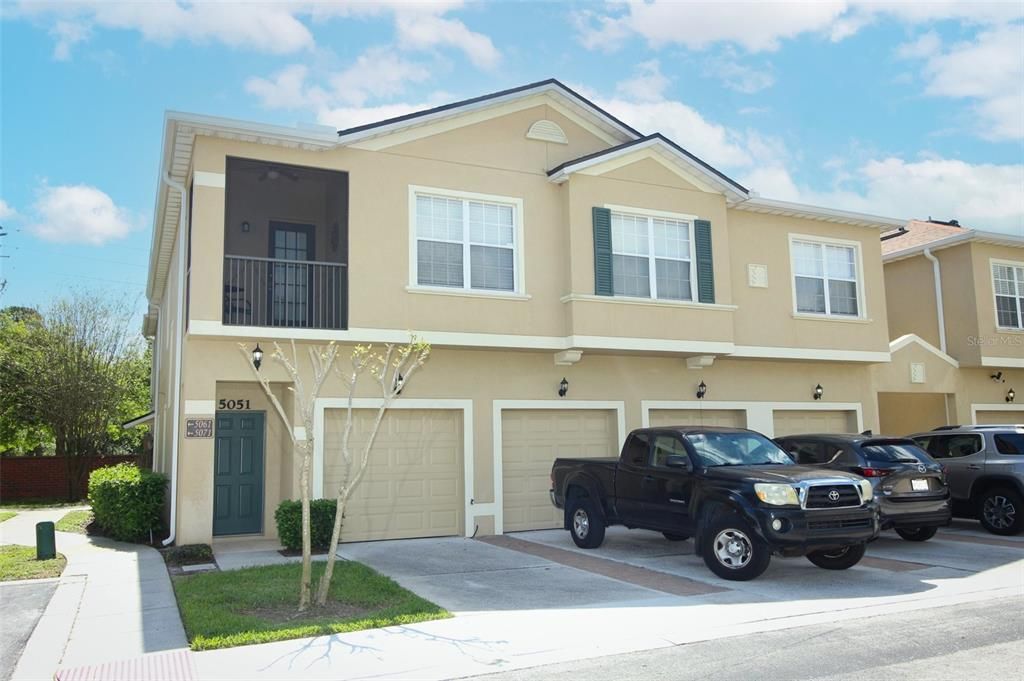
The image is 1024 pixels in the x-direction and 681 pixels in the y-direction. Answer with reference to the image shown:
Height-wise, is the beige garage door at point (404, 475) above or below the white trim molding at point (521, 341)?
below

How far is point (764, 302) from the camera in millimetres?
16688

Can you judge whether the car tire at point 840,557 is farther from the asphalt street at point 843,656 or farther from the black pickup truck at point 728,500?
the asphalt street at point 843,656

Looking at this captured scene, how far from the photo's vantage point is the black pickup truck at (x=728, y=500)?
9.27 metres

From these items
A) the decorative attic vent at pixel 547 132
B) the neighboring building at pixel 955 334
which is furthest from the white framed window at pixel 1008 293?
the decorative attic vent at pixel 547 132

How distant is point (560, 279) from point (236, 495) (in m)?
6.76

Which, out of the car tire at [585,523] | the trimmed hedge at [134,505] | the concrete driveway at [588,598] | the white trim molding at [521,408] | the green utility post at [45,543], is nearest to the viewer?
the concrete driveway at [588,598]

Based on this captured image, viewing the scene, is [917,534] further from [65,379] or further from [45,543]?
[65,379]

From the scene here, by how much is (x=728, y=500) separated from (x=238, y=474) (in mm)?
8297

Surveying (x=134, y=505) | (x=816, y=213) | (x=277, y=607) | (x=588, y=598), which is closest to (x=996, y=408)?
(x=816, y=213)

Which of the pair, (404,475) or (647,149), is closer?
(404,475)

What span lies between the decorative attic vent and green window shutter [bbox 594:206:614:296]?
5.22 ft

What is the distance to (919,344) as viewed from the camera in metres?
19.1

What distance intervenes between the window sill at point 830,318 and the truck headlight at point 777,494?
8354 millimetres

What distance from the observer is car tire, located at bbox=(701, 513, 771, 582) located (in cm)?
944
